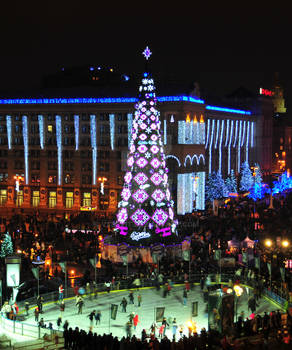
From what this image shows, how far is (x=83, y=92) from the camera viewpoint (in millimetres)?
70812

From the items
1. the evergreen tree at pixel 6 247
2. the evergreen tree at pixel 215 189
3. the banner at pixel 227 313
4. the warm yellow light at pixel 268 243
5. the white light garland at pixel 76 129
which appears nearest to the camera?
the banner at pixel 227 313

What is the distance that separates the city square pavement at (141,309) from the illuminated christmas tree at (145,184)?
6.56 m

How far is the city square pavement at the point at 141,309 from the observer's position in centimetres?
2609

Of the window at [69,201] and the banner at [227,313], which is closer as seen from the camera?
the banner at [227,313]

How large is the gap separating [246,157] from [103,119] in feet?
132

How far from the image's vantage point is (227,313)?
2427cm

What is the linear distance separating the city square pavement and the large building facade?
1258 inches

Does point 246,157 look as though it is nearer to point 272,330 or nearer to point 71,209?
point 71,209

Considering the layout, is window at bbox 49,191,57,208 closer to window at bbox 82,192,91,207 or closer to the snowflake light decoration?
window at bbox 82,192,91,207

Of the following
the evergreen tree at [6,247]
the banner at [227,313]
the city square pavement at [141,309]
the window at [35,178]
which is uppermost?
the window at [35,178]

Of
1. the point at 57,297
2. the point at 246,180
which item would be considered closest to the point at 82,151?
the point at 246,180

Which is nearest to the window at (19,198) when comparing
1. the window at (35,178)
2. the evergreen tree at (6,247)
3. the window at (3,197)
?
the window at (3,197)

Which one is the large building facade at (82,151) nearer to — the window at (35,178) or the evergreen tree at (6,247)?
the window at (35,178)

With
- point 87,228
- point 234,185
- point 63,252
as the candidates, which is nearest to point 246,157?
point 234,185
